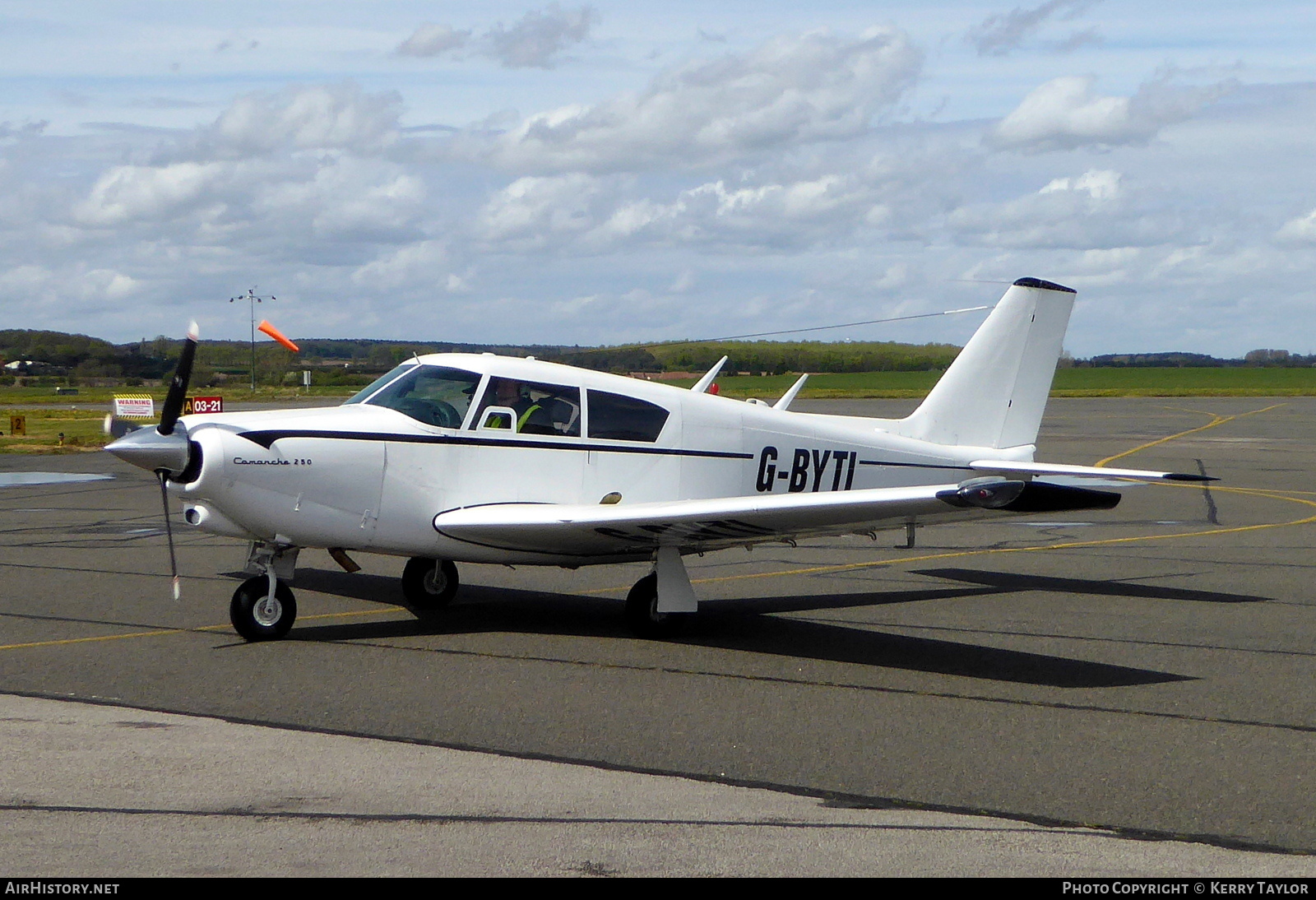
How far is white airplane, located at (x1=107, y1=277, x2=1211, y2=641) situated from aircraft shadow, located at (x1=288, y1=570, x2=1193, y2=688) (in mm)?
445

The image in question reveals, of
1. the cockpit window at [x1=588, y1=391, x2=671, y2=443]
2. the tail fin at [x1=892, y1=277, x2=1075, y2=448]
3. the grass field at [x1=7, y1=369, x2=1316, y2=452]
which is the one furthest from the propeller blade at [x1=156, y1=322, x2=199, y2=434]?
the grass field at [x1=7, y1=369, x2=1316, y2=452]

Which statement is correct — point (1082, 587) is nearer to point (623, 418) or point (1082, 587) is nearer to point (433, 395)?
point (623, 418)

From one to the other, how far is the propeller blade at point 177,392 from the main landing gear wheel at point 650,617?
363cm

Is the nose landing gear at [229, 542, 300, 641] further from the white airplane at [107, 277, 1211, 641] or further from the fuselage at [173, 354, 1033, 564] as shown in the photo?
the fuselage at [173, 354, 1033, 564]

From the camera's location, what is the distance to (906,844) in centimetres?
497

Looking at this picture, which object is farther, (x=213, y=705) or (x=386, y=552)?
(x=386, y=552)

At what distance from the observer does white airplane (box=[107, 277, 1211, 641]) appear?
884 cm

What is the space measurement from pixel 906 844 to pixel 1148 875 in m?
0.90

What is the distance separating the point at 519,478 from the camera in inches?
389

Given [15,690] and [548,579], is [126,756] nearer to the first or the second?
[15,690]

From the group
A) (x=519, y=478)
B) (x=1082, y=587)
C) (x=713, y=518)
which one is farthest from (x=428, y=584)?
(x=1082, y=587)

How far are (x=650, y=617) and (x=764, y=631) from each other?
976 millimetres

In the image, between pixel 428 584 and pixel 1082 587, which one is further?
pixel 1082 587

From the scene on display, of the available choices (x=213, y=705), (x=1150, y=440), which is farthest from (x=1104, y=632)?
(x=1150, y=440)
